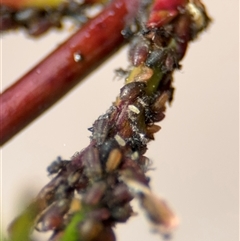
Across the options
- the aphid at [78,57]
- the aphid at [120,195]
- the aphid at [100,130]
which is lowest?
the aphid at [120,195]

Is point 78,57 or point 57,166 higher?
point 78,57

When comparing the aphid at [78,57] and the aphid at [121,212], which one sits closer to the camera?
the aphid at [121,212]

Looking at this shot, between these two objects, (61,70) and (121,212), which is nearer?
(121,212)

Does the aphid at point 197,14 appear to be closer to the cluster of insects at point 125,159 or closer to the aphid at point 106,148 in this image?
the cluster of insects at point 125,159

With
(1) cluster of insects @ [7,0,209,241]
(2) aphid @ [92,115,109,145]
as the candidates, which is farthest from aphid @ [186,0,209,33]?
(2) aphid @ [92,115,109,145]

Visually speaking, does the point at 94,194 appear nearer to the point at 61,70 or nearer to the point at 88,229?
the point at 88,229

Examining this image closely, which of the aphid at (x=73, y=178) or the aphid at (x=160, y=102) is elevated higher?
the aphid at (x=160, y=102)

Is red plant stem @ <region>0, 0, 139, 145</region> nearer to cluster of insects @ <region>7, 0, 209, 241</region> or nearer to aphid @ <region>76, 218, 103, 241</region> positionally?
cluster of insects @ <region>7, 0, 209, 241</region>

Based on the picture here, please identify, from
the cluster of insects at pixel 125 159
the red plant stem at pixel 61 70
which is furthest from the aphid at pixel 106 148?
the red plant stem at pixel 61 70

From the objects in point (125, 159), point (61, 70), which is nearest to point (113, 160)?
point (125, 159)

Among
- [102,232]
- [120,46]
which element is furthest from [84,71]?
[102,232]
